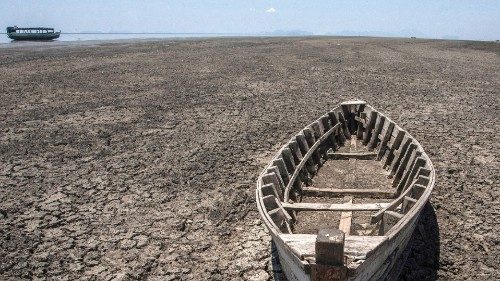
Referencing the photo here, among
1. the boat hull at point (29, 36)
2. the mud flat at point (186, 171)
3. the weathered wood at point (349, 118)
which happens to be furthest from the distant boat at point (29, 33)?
the weathered wood at point (349, 118)

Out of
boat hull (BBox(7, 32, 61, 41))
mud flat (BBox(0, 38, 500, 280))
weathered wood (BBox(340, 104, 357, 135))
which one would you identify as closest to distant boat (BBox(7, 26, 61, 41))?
boat hull (BBox(7, 32, 61, 41))

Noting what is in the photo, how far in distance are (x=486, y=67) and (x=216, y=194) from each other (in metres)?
33.7

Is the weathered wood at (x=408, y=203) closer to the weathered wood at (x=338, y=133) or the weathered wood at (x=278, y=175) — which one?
the weathered wood at (x=278, y=175)

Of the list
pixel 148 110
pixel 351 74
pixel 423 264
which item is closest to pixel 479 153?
pixel 423 264

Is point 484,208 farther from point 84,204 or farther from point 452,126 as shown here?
point 84,204

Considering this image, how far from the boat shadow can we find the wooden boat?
302mm

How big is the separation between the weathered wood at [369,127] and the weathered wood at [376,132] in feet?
1.14

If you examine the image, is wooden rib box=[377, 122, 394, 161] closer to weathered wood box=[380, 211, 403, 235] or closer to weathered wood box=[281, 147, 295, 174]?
weathered wood box=[281, 147, 295, 174]

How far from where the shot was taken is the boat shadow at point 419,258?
22.0 ft

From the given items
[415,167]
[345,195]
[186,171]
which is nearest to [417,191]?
[415,167]

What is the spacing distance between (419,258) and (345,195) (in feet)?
7.97

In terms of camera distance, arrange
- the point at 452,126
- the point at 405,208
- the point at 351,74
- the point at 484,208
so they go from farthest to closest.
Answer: the point at 351,74
the point at 452,126
the point at 484,208
the point at 405,208

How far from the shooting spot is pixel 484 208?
29.7 feet

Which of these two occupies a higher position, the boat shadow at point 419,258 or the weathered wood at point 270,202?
the weathered wood at point 270,202
